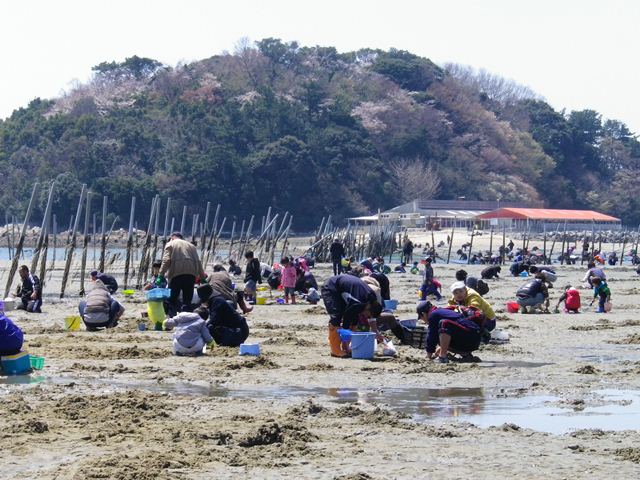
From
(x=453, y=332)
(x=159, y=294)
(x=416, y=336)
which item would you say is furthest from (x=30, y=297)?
(x=453, y=332)

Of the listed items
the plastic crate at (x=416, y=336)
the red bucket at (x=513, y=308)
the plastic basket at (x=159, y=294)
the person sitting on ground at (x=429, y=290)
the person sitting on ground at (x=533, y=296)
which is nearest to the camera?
the plastic crate at (x=416, y=336)

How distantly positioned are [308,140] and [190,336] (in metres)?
91.5

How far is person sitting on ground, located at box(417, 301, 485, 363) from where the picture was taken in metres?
13.7

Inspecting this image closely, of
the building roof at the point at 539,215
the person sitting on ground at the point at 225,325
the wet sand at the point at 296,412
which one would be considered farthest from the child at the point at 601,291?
the building roof at the point at 539,215

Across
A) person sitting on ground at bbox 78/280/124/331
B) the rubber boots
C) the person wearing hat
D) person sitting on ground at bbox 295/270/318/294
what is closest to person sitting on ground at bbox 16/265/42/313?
person sitting on ground at bbox 78/280/124/331

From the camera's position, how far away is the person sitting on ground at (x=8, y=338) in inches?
472

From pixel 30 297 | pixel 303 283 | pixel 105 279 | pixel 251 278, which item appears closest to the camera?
pixel 105 279

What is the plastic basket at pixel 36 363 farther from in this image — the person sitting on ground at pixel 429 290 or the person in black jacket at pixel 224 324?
the person sitting on ground at pixel 429 290

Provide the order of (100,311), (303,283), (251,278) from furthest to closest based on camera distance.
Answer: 1. (303,283)
2. (251,278)
3. (100,311)

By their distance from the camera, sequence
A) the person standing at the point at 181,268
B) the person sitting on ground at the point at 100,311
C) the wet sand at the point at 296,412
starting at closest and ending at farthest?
the wet sand at the point at 296,412 < the person standing at the point at 181,268 < the person sitting on ground at the point at 100,311

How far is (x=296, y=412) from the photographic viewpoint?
988cm

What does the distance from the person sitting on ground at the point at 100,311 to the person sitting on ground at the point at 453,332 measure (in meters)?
5.65

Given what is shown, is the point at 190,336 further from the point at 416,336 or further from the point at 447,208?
the point at 447,208

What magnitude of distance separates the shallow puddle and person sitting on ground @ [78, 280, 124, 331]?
523 centimetres
